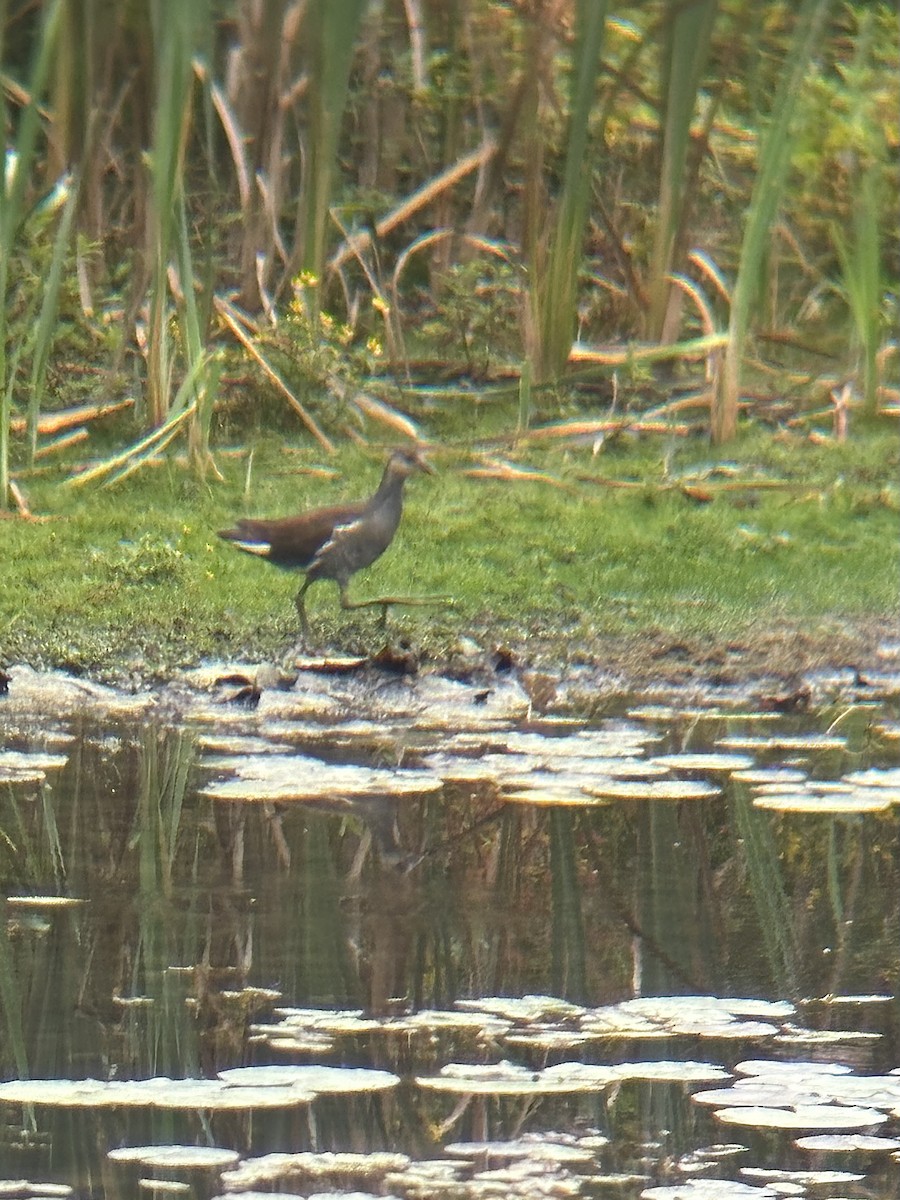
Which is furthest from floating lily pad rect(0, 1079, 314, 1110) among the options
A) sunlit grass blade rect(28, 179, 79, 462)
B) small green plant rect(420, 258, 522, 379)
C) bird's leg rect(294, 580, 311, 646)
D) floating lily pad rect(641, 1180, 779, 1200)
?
small green plant rect(420, 258, 522, 379)

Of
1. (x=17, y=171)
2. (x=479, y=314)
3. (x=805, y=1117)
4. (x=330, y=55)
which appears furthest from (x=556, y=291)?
(x=805, y=1117)

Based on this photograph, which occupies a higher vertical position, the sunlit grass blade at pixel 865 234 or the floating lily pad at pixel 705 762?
the sunlit grass blade at pixel 865 234

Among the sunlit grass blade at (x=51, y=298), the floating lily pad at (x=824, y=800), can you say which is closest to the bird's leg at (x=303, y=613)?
the sunlit grass blade at (x=51, y=298)

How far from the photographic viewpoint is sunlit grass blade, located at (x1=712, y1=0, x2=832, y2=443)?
3459mm

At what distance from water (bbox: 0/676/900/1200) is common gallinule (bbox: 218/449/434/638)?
2.55ft

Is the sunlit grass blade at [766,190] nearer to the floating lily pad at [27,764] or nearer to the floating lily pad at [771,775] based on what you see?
the floating lily pad at [771,775]

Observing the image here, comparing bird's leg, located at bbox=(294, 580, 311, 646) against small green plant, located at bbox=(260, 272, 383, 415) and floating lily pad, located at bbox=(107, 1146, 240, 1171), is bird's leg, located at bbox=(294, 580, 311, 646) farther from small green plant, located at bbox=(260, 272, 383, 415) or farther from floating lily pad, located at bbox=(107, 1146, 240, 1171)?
floating lily pad, located at bbox=(107, 1146, 240, 1171)

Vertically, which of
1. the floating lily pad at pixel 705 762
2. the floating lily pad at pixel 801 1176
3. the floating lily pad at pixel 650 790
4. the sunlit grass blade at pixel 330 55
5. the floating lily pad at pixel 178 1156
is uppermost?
the sunlit grass blade at pixel 330 55

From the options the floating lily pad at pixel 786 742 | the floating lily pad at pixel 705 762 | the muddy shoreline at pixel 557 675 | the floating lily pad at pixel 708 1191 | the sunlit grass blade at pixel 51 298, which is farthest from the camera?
the sunlit grass blade at pixel 51 298

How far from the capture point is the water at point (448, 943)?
309 cm

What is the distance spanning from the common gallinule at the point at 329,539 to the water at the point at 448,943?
78 centimetres

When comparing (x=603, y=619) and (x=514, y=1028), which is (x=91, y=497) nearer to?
(x=603, y=619)

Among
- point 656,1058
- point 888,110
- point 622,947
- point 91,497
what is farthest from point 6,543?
point 888,110

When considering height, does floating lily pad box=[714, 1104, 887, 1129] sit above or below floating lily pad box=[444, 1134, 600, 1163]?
above
